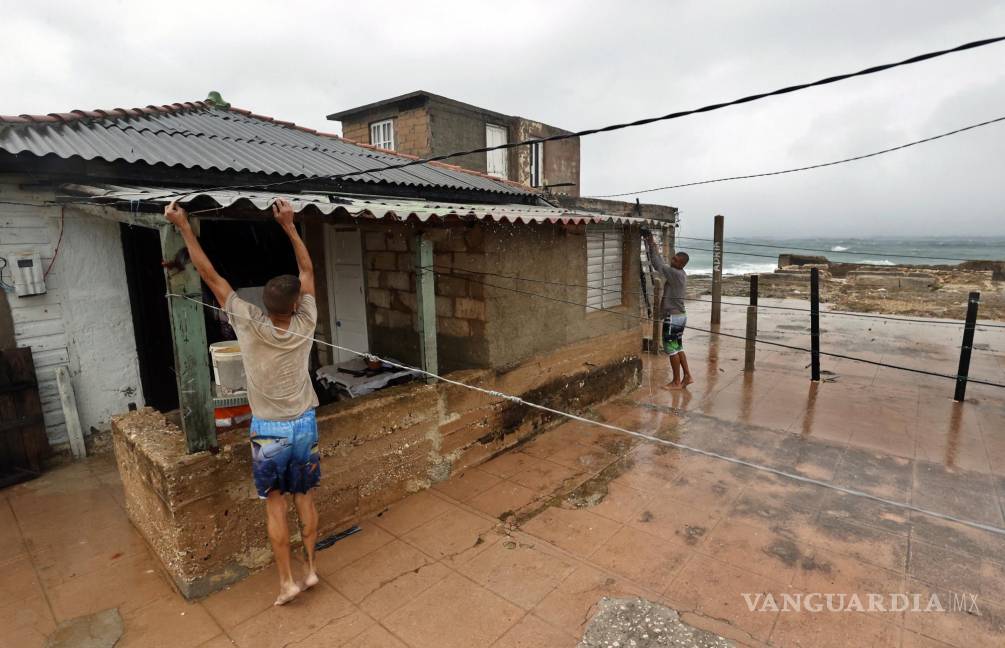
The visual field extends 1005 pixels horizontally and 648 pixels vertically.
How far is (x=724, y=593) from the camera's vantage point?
3.41 m

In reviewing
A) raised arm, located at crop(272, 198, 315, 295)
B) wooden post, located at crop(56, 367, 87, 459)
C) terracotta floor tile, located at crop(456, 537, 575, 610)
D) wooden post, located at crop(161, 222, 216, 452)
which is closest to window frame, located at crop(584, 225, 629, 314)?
terracotta floor tile, located at crop(456, 537, 575, 610)

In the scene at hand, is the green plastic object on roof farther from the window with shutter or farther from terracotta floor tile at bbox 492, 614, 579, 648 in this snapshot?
terracotta floor tile at bbox 492, 614, 579, 648

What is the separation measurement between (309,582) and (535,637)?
60.8 inches

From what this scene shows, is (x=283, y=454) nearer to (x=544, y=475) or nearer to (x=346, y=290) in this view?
(x=544, y=475)

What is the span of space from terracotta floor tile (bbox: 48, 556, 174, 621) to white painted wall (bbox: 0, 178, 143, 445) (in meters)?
2.64

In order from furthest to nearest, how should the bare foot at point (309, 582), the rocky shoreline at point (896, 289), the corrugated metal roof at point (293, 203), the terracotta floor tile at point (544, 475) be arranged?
the rocky shoreline at point (896, 289) → the terracotta floor tile at point (544, 475) → the bare foot at point (309, 582) → the corrugated metal roof at point (293, 203)

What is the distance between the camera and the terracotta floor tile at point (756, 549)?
3.68 metres

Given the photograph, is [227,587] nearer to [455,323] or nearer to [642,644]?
[642,644]

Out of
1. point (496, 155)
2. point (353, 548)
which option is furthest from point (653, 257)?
point (496, 155)

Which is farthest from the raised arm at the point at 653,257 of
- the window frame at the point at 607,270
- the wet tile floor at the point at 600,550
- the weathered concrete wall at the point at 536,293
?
the wet tile floor at the point at 600,550

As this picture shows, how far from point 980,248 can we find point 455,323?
91.6 meters

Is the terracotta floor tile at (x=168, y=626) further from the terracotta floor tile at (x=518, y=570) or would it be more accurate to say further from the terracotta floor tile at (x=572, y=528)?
the terracotta floor tile at (x=572, y=528)

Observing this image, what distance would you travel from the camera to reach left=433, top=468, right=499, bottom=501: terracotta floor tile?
192 inches

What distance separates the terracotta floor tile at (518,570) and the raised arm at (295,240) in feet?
7.49
